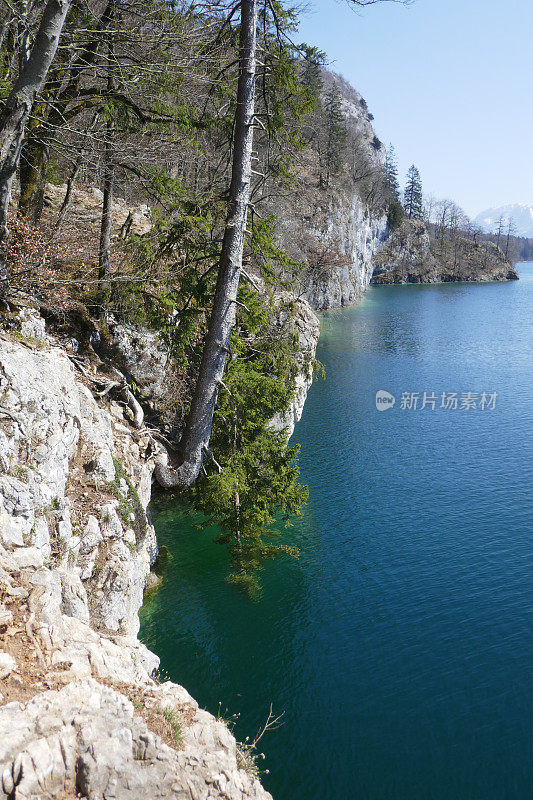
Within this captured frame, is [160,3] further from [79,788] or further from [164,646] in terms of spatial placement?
[164,646]

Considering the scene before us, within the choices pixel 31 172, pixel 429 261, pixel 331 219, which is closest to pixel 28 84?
pixel 31 172

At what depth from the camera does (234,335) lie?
44.2 feet

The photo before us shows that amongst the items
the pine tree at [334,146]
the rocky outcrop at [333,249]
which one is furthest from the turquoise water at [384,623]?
the pine tree at [334,146]

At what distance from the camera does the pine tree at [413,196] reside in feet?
380

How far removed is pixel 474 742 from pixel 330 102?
79424 millimetres

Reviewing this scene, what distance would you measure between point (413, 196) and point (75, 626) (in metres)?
125

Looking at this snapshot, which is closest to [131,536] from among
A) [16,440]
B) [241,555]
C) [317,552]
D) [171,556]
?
[16,440]

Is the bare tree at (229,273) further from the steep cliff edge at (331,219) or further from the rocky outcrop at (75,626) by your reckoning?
the steep cliff edge at (331,219)

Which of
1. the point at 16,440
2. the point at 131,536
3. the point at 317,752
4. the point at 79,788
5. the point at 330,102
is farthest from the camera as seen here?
the point at 330,102

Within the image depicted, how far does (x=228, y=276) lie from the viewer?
10492 millimetres

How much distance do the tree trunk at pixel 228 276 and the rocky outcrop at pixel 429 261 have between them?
315ft

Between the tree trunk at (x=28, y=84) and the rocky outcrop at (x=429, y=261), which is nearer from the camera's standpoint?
the tree trunk at (x=28, y=84)

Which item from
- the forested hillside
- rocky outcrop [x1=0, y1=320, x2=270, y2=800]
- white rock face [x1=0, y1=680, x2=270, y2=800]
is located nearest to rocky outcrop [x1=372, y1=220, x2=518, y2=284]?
the forested hillside

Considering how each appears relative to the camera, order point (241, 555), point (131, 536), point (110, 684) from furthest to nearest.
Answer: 1. point (241, 555)
2. point (131, 536)
3. point (110, 684)
